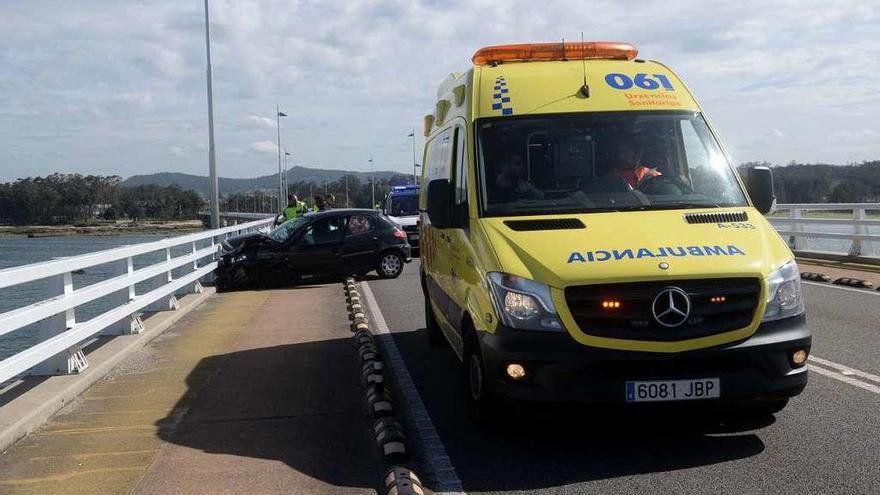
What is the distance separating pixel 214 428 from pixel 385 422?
1296mm

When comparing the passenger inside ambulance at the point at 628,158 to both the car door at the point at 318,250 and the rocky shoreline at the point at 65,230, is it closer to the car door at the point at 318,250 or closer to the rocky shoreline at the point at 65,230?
the car door at the point at 318,250

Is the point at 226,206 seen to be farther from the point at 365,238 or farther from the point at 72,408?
the point at 72,408

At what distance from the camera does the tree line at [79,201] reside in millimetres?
24438

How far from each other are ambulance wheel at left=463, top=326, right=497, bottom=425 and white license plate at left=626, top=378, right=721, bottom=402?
2.97ft

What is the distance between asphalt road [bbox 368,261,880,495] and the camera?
4.70 meters

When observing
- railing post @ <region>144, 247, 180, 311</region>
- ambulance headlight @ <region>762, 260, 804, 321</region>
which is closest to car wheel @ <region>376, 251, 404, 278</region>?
railing post @ <region>144, 247, 180, 311</region>

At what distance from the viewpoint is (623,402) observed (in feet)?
16.6

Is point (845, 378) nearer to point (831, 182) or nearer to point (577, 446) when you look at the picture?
point (577, 446)

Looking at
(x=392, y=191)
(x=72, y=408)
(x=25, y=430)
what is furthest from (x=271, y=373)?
(x=392, y=191)

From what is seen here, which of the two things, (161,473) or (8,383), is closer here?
(161,473)

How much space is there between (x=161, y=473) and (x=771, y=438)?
148 inches

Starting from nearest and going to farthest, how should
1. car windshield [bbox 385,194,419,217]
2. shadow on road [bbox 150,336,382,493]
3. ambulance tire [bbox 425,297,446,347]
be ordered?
shadow on road [bbox 150,336,382,493]
ambulance tire [bbox 425,297,446,347]
car windshield [bbox 385,194,419,217]

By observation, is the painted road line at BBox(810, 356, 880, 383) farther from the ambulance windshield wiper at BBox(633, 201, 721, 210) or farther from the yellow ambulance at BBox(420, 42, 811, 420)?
the ambulance windshield wiper at BBox(633, 201, 721, 210)

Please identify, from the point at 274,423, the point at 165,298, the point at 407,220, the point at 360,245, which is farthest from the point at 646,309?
the point at 407,220
